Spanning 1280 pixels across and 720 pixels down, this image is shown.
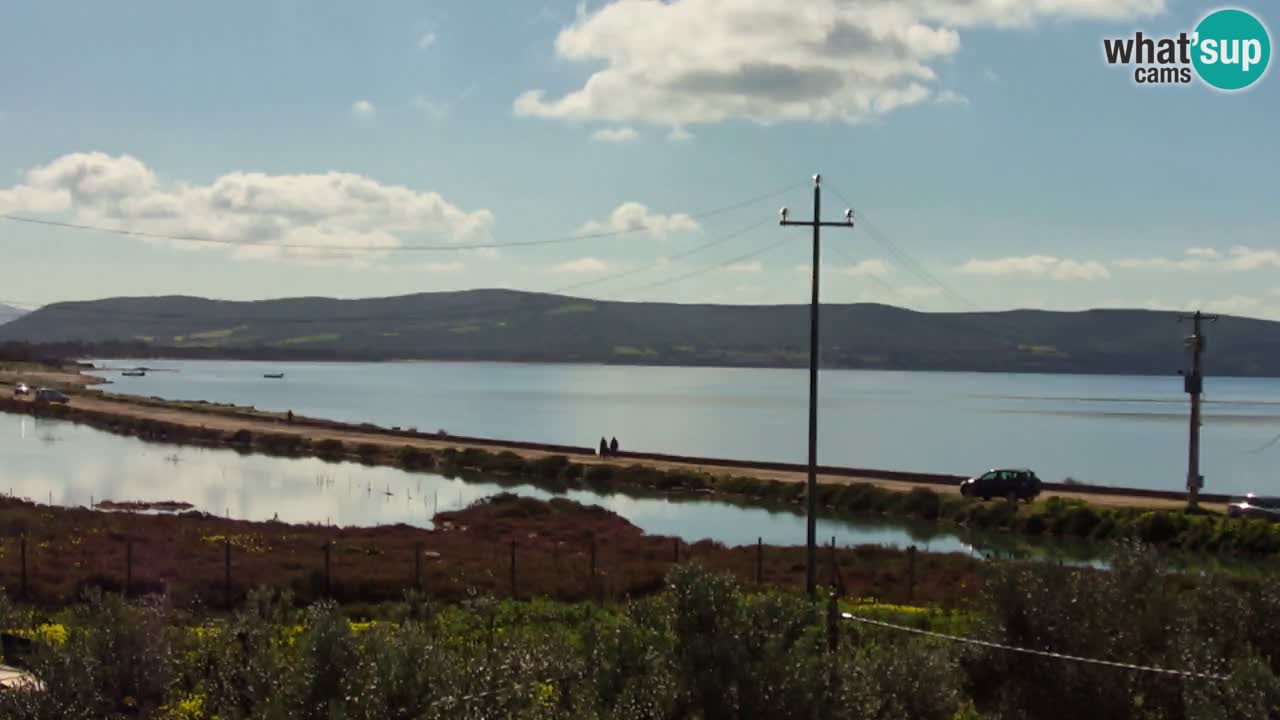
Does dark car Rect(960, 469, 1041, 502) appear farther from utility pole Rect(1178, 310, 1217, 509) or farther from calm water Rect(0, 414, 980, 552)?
utility pole Rect(1178, 310, 1217, 509)

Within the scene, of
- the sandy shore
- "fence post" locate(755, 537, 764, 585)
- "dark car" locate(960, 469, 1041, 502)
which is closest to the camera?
"fence post" locate(755, 537, 764, 585)

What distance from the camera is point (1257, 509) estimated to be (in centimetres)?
5581

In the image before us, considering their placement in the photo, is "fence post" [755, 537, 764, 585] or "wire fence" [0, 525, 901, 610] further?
"fence post" [755, 537, 764, 585]

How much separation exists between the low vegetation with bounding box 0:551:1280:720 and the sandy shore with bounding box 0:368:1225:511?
4583 centimetres

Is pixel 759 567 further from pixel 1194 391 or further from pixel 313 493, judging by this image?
pixel 313 493

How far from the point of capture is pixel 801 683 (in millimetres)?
13047

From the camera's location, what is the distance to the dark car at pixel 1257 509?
182ft

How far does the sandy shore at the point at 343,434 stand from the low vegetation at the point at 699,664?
45.8 meters

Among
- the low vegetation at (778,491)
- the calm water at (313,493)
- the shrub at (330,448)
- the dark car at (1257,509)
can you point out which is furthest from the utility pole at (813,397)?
the shrub at (330,448)

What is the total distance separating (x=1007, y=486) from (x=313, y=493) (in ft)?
141

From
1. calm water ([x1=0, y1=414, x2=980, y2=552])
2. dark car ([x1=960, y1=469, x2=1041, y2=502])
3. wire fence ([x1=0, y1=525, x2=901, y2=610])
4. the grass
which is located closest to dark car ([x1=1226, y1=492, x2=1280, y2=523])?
dark car ([x1=960, y1=469, x2=1041, y2=502])

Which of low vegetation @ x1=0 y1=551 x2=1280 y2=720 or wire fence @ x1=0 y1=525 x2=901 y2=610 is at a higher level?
low vegetation @ x1=0 y1=551 x2=1280 y2=720

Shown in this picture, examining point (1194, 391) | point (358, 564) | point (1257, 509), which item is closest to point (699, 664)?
point (358, 564)

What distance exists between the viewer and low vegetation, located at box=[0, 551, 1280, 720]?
40.2ft
